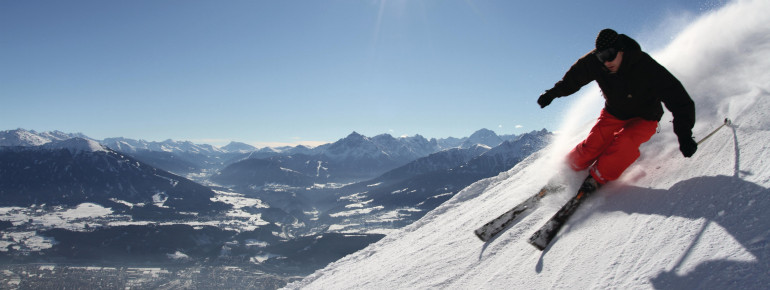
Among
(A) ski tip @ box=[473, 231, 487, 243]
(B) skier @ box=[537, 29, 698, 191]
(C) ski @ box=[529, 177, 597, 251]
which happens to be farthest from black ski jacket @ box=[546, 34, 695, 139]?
(A) ski tip @ box=[473, 231, 487, 243]

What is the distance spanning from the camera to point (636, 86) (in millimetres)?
5219

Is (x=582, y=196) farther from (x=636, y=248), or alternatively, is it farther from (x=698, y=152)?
(x=698, y=152)

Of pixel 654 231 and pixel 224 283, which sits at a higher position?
pixel 654 231

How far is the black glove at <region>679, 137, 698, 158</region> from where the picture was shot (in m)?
A: 4.88

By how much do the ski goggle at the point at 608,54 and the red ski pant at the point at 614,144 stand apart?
119 cm

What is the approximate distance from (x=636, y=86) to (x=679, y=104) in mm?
560

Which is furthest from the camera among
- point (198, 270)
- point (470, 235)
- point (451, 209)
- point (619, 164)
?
point (198, 270)

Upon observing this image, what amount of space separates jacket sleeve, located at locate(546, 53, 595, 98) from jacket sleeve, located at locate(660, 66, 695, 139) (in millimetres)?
1122

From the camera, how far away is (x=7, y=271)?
190125mm

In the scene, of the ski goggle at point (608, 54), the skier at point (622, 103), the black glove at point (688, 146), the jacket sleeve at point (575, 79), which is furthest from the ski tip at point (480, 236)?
the ski goggle at point (608, 54)

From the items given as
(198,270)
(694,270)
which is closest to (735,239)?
(694,270)

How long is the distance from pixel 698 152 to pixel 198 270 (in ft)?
744

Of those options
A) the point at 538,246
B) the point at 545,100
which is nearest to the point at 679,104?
the point at 545,100

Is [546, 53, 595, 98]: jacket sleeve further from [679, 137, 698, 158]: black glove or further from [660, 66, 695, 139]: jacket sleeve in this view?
[679, 137, 698, 158]: black glove
